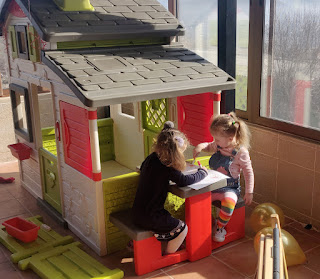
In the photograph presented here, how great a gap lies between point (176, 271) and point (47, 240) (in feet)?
4.38

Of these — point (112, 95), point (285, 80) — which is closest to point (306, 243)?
point (285, 80)

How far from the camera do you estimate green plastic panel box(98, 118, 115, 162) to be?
19.4 ft

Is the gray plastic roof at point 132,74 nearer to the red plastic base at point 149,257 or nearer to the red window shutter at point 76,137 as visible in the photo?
the red window shutter at point 76,137

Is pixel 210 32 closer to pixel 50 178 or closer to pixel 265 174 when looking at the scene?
pixel 265 174

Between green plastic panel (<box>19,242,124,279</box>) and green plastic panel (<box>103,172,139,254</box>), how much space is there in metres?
0.28

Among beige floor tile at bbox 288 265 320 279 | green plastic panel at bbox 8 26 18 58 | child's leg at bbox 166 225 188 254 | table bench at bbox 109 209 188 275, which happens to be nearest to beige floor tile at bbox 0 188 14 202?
green plastic panel at bbox 8 26 18 58

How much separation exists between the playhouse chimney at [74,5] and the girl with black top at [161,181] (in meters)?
1.73

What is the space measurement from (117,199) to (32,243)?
0.99 meters

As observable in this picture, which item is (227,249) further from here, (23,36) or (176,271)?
(23,36)

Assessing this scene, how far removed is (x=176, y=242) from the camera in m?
3.75

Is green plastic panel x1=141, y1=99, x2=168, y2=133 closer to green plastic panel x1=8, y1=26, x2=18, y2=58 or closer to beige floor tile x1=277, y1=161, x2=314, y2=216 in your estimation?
beige floor tile x1=277, y1=161, x2=314, y2=216

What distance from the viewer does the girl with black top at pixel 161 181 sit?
3.52m

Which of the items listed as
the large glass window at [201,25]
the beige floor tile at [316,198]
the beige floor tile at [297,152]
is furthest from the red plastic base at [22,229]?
the large glass window at [201,25]

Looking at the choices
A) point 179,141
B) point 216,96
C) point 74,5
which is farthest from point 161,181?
point 74,5
